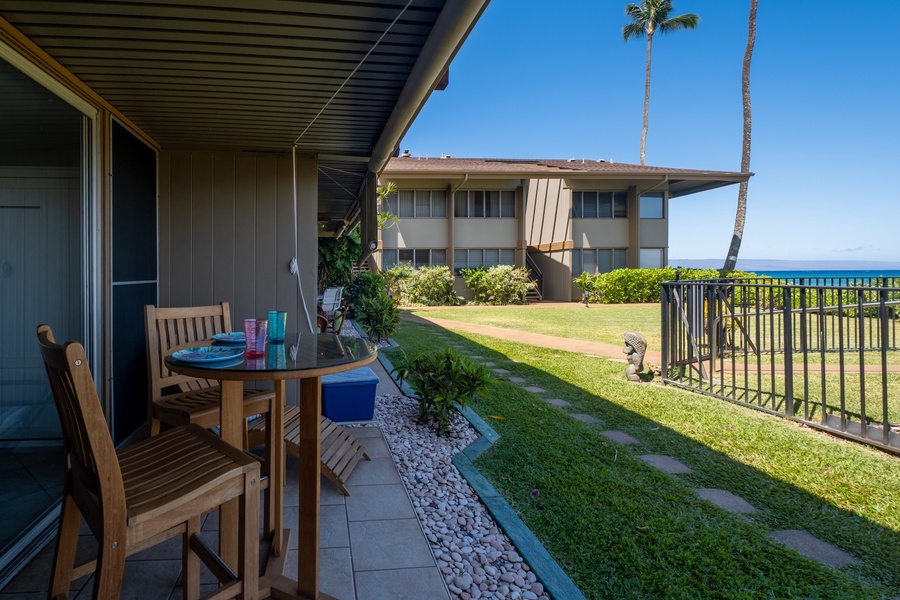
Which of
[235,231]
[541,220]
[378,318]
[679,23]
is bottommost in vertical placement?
[378,318]

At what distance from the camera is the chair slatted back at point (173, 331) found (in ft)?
8.86

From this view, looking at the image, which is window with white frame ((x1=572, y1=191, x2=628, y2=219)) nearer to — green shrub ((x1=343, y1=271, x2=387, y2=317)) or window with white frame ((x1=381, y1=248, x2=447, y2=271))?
window with white frame ((x1=381, y1=248, x2=447, y2=271))

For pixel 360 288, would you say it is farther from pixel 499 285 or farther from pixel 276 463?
pixel 276 463

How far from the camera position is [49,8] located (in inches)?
82.6

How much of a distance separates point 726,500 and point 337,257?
32.3 feet

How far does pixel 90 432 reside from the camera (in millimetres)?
1369

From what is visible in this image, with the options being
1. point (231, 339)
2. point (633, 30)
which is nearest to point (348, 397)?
point (231, 339)

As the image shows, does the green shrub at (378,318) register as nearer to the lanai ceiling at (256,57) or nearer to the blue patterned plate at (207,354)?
the lanai ceiling at (256,57)

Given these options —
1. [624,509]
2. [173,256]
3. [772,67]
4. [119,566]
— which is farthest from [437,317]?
[772,67]

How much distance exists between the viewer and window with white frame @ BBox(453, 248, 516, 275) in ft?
60.6

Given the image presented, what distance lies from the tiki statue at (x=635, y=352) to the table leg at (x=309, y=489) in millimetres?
4563

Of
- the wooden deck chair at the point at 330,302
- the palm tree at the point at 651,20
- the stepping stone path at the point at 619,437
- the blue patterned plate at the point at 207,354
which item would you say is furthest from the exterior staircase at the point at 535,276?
the blue patterned plate at the point at 207,354

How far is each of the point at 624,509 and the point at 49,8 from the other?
11.0ft

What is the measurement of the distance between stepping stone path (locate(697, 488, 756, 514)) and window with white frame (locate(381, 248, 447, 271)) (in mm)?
15325
